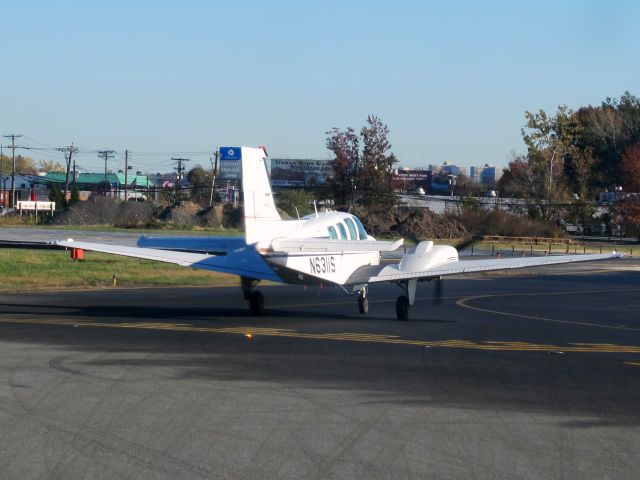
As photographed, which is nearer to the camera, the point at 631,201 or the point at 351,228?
the point at 351,228

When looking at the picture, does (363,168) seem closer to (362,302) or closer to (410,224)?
(410,224)

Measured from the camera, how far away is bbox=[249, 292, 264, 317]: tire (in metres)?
25.0

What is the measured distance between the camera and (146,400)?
12695 mm

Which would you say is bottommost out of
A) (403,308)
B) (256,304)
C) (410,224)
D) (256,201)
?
(410,224)

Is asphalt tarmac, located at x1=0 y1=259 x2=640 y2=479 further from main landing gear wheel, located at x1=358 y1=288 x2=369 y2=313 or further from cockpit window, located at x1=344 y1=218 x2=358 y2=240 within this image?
cockpit window, located at x1=344 y1=218 x2=358 y2=240

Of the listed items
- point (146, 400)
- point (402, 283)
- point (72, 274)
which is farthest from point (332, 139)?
point (146, 400)

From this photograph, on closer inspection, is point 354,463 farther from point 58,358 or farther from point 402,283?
point 402,283

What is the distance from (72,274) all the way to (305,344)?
2067cm

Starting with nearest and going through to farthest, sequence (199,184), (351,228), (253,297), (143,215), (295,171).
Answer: (253,297)
(351,228)
(143,215)
(199,184)
(295,171)

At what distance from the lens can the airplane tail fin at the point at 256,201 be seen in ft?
74.1

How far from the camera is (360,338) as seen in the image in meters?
20.2

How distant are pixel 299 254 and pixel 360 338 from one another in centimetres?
329

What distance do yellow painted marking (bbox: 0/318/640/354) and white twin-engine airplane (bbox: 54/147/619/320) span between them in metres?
1.84

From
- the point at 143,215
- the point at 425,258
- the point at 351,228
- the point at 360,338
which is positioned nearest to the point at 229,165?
the point at 143,215
